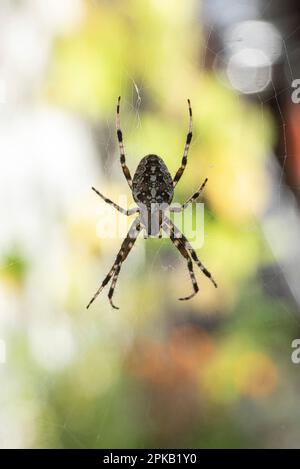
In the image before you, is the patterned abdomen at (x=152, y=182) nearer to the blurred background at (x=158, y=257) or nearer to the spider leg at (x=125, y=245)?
the spider leg at (x=125, y=245)

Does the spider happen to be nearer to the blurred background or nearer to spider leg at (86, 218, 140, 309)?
spider leg at (86, 218, 140, 309)

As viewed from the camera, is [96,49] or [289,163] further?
[96,49]

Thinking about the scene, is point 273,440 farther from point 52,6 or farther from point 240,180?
point 52,6

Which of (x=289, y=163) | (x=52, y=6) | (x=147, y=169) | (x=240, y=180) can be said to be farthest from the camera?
(x=52, y=6)

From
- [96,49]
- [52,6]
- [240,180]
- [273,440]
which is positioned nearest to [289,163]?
[240,180]

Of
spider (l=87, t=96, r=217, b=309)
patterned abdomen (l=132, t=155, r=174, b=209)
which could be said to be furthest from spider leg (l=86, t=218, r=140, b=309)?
patterned abdomen (l=132, t=155, r=174, b=209)

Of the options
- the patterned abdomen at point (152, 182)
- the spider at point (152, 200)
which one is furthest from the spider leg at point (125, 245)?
the patterned abdomen at point (152, 182)

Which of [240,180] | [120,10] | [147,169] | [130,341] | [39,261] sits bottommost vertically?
[130,341]
